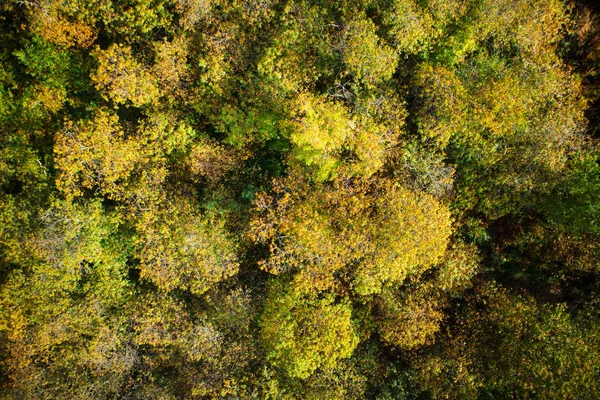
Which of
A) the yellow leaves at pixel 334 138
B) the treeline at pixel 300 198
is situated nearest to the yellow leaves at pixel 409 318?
the treeline at pixel 300 198

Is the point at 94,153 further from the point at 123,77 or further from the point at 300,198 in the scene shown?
the point at 300,198

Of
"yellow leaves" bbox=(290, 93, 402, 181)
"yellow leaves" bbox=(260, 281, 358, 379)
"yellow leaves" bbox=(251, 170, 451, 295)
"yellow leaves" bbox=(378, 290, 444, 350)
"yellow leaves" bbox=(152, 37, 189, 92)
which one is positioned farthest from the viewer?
"yellow leaves" bbox=(378, 290, 444, 350)

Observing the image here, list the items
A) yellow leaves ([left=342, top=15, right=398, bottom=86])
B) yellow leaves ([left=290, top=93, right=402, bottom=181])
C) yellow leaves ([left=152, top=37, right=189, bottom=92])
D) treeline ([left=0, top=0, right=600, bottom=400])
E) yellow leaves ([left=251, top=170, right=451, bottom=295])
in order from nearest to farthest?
yellow leaves ([left=290, top=93, right=402, bottom=181]), yellow leaves ([left=342, top=15, right=398, bottom=86]), yellow leaves ([left=152, top=37, right=189, bottom=92]), treeline ([left=0, top=0, right=600, bottom=400]), yellow leaves ([left=251, top=170, right=451, bottom=295])

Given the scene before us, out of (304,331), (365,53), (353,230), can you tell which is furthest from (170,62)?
(304,331)

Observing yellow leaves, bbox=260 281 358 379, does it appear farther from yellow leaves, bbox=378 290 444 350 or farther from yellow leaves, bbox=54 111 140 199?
yellow leaves, bbox=54 111 140 199

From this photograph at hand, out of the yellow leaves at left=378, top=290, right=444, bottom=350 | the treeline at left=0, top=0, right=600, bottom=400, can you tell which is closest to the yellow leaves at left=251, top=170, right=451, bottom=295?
the treeline at left=0, top=0, right=600, bottom=400

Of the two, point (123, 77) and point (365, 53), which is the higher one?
point (365, 53)

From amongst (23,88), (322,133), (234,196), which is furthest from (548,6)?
(23,88)
